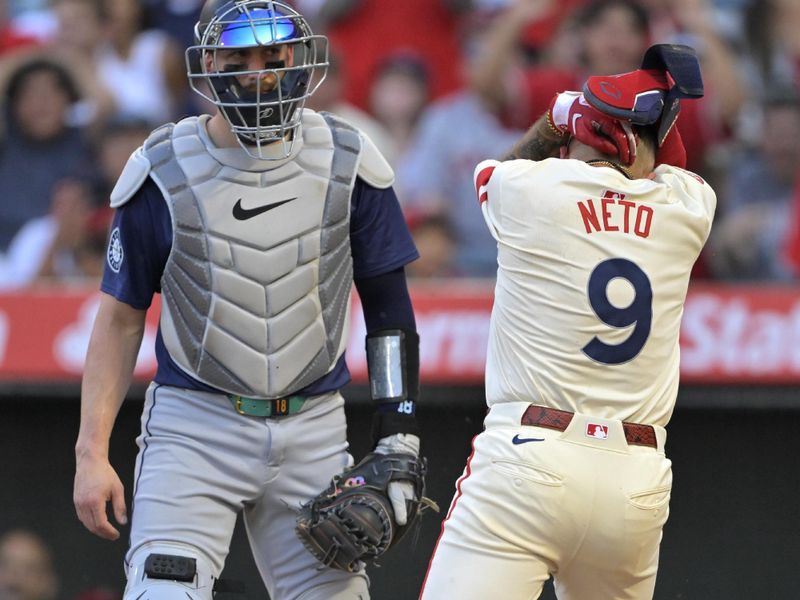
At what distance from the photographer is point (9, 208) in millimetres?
6488

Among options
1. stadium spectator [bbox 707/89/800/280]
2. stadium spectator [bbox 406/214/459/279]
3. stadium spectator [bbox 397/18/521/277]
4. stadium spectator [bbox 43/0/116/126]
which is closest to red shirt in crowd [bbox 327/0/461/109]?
stadium spectator [bbox 397/18/521/277]

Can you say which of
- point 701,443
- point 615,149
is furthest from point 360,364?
point 615,149

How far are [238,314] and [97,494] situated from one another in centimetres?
54

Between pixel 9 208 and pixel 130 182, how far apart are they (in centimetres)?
348

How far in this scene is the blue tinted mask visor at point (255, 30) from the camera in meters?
3.20

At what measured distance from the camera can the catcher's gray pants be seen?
3.15 m

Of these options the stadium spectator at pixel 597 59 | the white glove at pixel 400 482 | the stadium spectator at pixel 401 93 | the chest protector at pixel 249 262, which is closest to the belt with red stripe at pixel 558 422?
the white glove at pixel 400 482

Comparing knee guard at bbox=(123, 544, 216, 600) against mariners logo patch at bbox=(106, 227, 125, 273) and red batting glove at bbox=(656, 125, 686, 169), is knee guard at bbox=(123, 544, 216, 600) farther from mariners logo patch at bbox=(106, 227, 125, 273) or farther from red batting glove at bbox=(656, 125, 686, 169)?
red batting glove at bbox=(656, 125, 686, 169)

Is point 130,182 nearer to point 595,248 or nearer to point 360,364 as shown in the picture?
point 595,248

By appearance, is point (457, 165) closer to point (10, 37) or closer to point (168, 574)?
point (10, 37)

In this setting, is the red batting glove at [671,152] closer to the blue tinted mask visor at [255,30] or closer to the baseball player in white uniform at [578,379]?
the baseball player in white uniform at [578,379]

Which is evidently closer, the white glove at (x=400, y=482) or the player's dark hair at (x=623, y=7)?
the white glove at (x=400, y=482)

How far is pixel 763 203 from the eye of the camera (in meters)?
6.11

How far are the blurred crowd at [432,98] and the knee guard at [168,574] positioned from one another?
3128 mm
